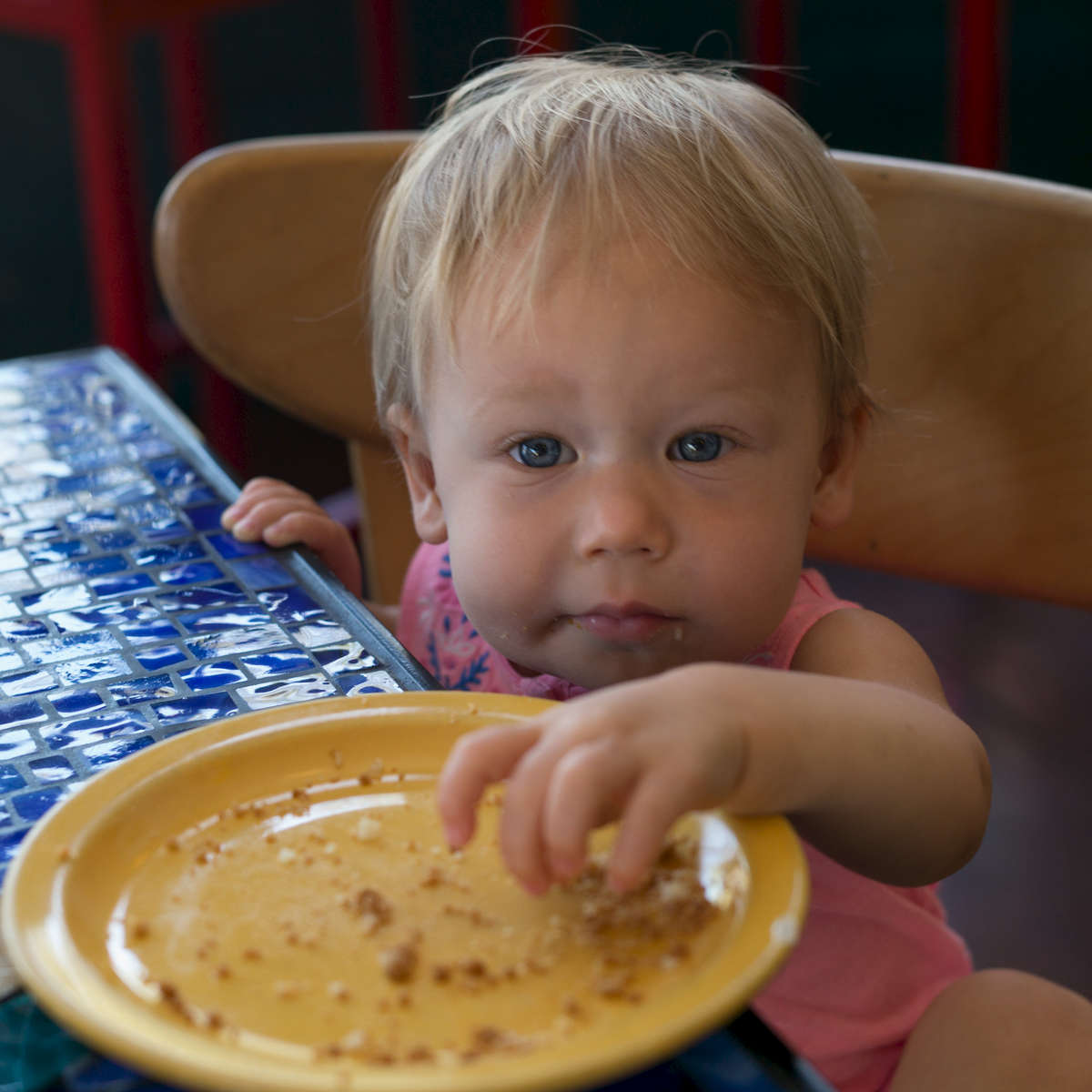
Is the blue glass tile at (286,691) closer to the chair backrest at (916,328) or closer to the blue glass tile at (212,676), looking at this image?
the blue glass tile at (212,676)

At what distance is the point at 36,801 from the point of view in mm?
578

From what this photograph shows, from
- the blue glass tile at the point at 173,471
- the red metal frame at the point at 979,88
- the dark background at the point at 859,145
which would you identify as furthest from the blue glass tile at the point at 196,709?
the red metal frame at the point at 979,88

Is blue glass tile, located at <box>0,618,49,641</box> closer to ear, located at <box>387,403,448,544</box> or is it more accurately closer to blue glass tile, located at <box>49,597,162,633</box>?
blue glass tile, located at <box>49,597,162,633</box>

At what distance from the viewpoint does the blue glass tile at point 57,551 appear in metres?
0.84

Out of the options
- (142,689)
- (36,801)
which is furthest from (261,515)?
(36,801)

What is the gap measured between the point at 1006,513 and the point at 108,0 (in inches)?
60.0

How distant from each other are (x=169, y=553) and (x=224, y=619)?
0.11 metres

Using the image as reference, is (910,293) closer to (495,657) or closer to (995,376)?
(995,376)

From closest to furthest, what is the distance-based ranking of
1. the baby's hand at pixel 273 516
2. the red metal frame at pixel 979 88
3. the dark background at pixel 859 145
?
the baby's hand at pixel 273 516, the dark background at pixel 859 145, the red metal frame at pixel 979 88

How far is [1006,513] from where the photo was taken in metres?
1.01

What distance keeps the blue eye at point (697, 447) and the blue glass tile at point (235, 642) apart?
0.23m

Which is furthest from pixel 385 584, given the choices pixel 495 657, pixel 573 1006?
pixel 573 1006

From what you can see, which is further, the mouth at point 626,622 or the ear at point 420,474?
the ear at point 420,474

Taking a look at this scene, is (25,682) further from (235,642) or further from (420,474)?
(420,474)
